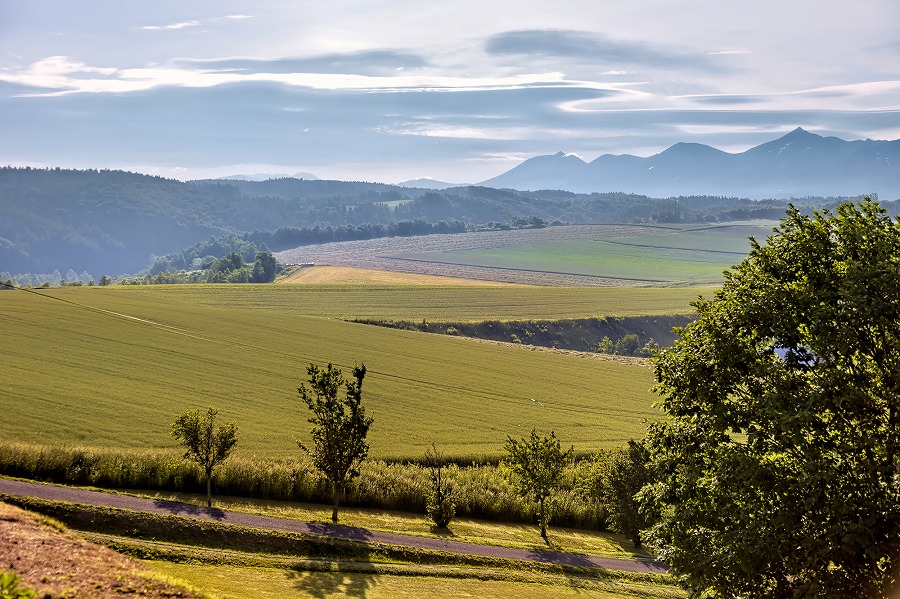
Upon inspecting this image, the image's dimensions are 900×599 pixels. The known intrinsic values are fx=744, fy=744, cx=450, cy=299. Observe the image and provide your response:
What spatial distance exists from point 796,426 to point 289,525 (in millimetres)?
25637

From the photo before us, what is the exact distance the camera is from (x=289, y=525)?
122ft

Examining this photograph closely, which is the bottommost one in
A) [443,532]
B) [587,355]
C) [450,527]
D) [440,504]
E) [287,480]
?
[450,527]

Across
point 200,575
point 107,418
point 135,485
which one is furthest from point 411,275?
point 200,575

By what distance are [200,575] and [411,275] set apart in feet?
544

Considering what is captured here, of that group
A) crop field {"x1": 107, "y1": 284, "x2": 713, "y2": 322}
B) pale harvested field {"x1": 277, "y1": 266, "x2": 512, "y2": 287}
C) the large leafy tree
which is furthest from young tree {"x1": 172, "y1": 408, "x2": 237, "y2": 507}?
pale harvested field {"x1": 277, "y1": 266, "x2": 512, "y2": 287}

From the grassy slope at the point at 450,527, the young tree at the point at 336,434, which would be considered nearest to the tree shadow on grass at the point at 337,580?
the grassy slope at the point at 450,527

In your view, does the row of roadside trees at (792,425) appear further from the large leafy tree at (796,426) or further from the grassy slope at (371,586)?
the grassy slope at (371,586)

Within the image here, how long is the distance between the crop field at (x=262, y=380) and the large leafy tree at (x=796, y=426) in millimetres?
34931

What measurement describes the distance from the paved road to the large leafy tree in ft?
52.6

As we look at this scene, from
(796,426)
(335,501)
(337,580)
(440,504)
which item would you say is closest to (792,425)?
(796,426)

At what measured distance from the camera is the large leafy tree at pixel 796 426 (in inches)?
786

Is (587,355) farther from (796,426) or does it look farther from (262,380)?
(796,426)

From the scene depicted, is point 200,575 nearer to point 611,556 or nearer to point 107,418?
point 611,556

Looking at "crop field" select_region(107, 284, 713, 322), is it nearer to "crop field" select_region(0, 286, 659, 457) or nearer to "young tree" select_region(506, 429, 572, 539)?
"crop field" select_region(0, 286, 659, 457)
